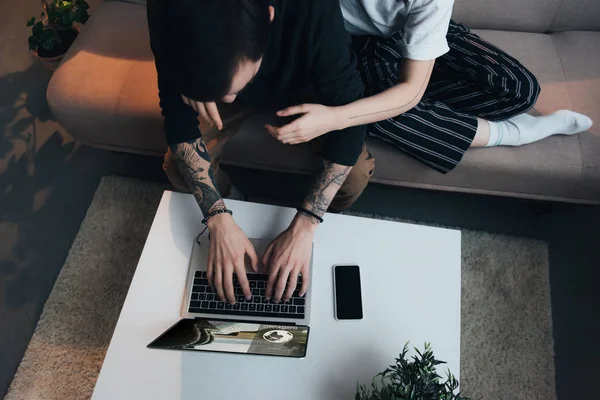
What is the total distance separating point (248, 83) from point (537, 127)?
84cm

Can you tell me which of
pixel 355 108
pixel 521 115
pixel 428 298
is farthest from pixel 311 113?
pixel 521 115

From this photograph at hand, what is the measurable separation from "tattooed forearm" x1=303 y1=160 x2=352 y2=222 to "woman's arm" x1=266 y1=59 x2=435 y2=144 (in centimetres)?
11

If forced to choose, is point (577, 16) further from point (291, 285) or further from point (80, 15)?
point (80, 15)

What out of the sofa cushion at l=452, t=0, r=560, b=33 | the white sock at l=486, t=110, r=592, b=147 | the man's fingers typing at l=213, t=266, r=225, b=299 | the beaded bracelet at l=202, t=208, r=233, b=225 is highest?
the sofa cushion at l=452, t=0, r=560, b=33

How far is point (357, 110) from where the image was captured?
3.16 feet

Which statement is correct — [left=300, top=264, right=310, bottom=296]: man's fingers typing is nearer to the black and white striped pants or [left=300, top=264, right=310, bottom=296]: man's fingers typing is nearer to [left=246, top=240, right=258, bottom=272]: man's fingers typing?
[left=246, top=240, right=258, bottom=272]: man's fingers typing

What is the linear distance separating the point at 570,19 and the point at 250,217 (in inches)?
46.9

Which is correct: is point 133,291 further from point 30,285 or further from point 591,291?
point 591,291

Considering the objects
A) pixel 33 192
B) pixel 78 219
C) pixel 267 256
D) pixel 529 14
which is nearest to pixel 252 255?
pixel 267 256

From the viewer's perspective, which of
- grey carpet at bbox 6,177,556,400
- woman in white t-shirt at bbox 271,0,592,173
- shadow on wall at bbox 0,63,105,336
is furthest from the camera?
shadow on wall at bbox 0,63,105,336

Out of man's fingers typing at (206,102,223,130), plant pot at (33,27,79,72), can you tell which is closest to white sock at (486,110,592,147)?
man's fingers typing at (206,102,223,130)

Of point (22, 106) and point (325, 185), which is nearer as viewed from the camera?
point (325, 185)

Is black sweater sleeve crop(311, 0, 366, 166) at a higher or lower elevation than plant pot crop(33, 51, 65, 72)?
lower

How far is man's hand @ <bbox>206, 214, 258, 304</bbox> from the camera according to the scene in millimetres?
939
